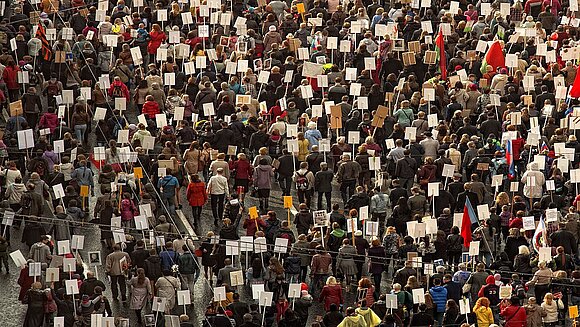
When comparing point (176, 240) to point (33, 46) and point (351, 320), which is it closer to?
point (351, 320)

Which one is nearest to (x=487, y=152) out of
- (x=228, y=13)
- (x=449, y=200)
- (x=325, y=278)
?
(x=449, y=200)

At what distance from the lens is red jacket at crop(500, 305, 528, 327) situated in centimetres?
3803

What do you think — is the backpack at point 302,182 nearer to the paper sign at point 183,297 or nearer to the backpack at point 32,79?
the paper sign at point 183,297

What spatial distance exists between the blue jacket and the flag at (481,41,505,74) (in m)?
12.2

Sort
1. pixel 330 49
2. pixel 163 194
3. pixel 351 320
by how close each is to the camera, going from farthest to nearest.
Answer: pixel 330 49, pixel 163 194, pixel 351 320

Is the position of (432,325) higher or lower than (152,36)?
lower

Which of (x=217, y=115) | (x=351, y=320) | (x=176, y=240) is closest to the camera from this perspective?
(x=351, y=320)

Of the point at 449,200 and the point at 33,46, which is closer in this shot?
the point at 449,200

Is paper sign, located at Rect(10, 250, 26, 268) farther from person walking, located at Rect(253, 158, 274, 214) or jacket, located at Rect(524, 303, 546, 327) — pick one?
jacket, located at Rect(524, 303, 546, 327)

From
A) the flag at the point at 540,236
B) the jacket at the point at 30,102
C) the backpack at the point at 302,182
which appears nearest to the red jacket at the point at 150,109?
the jacket at the point at 30,102

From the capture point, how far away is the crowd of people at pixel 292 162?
129 ft

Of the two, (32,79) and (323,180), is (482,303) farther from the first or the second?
(32,79)

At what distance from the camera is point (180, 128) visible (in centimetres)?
4634

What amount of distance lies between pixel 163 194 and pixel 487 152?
7899 millimetres
